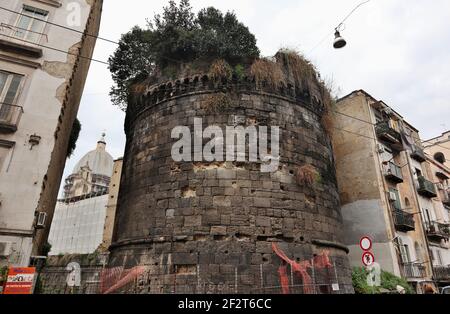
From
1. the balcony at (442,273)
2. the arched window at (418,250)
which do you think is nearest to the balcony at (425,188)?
the arched window at (418,250)

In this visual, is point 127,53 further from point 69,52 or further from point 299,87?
point 299,87

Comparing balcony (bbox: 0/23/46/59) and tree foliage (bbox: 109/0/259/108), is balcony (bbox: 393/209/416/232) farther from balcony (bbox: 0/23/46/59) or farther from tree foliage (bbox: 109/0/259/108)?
balcony (bbox: 0/23/46/59)

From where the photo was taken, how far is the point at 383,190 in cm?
1423

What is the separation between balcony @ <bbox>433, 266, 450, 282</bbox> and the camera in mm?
15030

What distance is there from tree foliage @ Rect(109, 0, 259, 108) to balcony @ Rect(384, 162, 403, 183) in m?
8.70

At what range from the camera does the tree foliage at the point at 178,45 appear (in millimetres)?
10727

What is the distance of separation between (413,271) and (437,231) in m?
4.86

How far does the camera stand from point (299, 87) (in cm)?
1074

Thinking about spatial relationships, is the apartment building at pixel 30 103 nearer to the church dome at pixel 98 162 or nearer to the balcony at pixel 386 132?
the balcony at pixel 386 132

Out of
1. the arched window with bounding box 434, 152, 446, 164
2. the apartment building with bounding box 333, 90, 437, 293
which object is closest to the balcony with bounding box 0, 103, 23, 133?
the apartment building with bounding box 333, 90, 437, 293

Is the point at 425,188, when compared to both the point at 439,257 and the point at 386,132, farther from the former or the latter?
the point at 386,132
